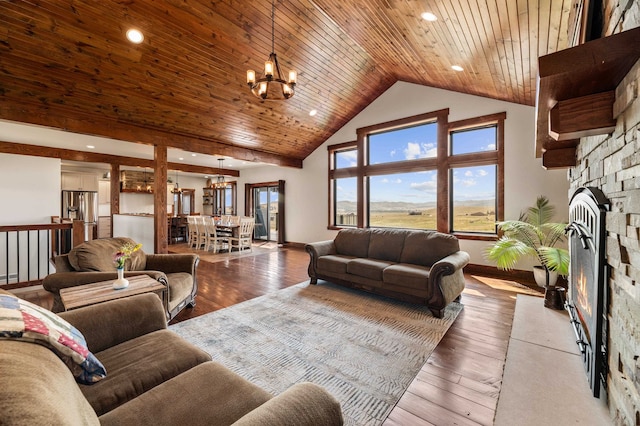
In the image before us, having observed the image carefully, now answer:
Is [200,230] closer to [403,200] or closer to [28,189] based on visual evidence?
[28,189]

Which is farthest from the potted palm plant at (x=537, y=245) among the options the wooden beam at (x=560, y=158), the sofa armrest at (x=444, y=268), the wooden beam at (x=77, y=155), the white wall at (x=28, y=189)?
the white wall at (x=28, y=189)

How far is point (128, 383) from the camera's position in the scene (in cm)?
122

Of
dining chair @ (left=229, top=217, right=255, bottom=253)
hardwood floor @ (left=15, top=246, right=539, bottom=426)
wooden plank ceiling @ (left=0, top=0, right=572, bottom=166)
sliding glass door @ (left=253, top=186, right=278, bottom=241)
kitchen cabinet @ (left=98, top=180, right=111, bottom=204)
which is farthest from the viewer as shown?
sliding glass door @ (left=253, top=186, right=278, bottom=241)

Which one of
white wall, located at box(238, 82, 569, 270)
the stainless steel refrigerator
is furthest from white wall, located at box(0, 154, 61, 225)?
white wall, located at box(238, 82, 569, 270)

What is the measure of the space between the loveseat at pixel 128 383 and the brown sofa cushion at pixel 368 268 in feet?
8.33

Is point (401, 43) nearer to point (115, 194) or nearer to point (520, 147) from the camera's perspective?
point (520, 147)

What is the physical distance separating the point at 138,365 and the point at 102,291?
4.36 ft

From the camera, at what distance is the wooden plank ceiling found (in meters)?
2.89

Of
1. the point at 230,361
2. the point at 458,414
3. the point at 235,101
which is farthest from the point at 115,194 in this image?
the point at 458,414

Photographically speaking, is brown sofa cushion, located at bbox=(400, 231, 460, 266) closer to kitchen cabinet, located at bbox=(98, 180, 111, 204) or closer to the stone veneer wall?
the stone veneer wall

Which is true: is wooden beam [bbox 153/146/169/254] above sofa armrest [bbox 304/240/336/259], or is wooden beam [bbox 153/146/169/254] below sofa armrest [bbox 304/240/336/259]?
above

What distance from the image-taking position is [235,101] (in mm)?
5086

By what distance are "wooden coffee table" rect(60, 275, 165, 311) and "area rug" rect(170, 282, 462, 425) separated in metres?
0.60

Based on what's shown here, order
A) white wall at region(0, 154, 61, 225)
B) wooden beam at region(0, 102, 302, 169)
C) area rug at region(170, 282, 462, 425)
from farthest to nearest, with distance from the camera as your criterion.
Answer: white wall at region(0, 154, 61, 225), wooden beam at region(0, 102, 302, 169), area rug at region(170, 282, 462, 425)
